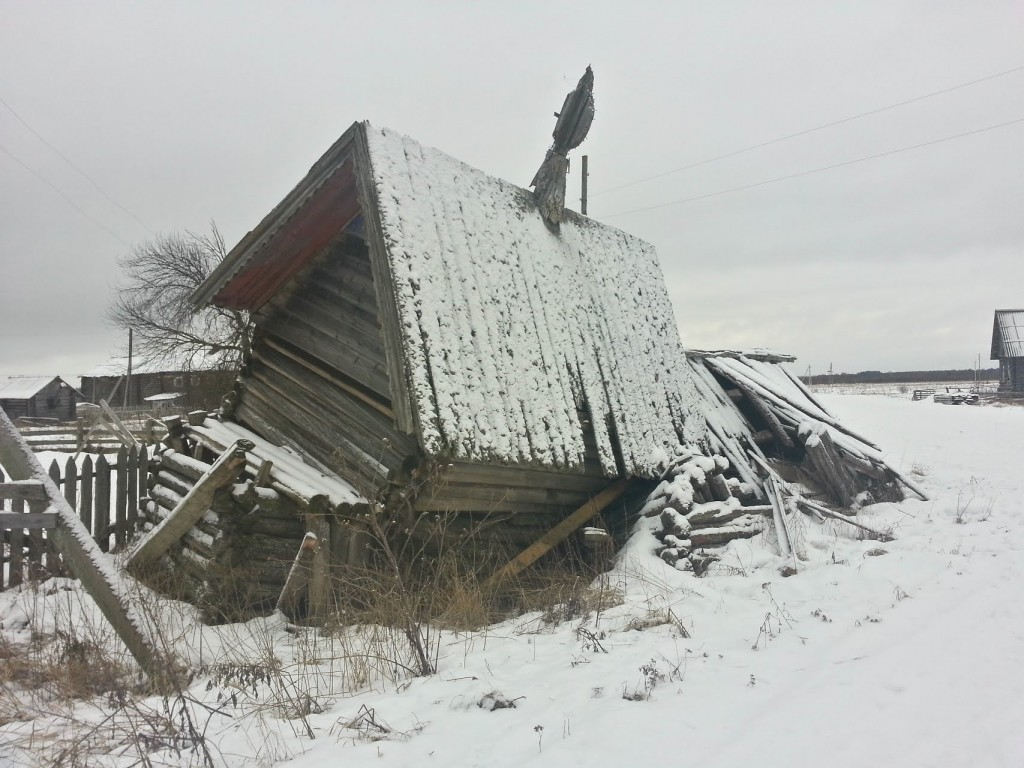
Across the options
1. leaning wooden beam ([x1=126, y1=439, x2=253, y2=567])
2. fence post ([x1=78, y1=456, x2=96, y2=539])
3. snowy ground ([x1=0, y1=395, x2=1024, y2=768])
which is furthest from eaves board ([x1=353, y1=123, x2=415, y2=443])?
fence post ([x1=78, y1=456, x2=96, y2=539])

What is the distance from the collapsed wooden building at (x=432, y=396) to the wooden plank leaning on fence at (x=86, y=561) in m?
1.75

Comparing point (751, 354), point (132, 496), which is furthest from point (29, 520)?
point (751, 354)

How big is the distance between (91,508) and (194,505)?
2.94 m

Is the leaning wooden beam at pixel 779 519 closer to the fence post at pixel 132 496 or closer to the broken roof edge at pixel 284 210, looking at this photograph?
the broken roof edge at pixel 284 210

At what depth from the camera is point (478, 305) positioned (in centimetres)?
662

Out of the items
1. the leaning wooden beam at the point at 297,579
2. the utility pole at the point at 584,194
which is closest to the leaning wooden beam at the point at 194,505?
the leaning wooden beam at the point at 297,579

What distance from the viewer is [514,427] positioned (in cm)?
616

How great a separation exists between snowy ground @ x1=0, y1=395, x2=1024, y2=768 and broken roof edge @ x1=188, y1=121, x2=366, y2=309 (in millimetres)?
3478

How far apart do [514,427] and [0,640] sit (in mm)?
4223

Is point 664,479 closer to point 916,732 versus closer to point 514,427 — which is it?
point 514,427

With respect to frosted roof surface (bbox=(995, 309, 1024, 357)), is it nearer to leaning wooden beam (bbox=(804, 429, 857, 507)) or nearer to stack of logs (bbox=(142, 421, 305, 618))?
leaning wooden beam (bbox=(804, 429, 857, 507))

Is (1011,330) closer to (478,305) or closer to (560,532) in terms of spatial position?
(560,532)

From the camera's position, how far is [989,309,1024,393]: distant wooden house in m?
38.1

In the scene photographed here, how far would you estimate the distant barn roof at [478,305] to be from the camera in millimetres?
5805
